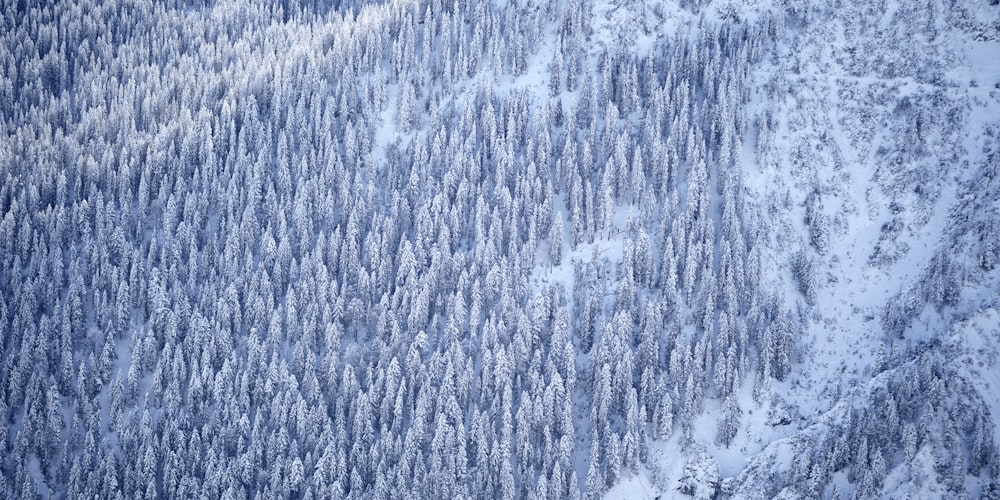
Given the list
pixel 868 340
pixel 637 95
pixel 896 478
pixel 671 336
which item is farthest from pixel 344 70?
pixel 896 478

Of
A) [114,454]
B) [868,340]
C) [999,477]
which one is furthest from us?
[868,340]

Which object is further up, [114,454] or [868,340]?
[868,340]

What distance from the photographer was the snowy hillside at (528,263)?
4048 inches

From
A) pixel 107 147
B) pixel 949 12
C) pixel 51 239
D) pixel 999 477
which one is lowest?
pixel 999 477

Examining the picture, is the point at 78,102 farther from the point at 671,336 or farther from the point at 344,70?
the point at 671,336

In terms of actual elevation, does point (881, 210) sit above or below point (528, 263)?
above

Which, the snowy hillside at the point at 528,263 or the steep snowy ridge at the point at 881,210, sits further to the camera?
the snowy hillside at the point at 528,263

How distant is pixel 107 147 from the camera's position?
14450 centimetres

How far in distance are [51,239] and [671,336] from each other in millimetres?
93520

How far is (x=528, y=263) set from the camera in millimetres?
124938

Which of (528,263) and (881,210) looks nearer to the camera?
(881,210)

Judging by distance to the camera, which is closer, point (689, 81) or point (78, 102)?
point (689, 81)

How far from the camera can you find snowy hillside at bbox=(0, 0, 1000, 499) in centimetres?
10281

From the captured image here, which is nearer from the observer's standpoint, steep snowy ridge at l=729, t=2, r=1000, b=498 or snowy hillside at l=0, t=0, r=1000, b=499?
steep snowy ridge at l=729, t=2, r=1000, b=498
